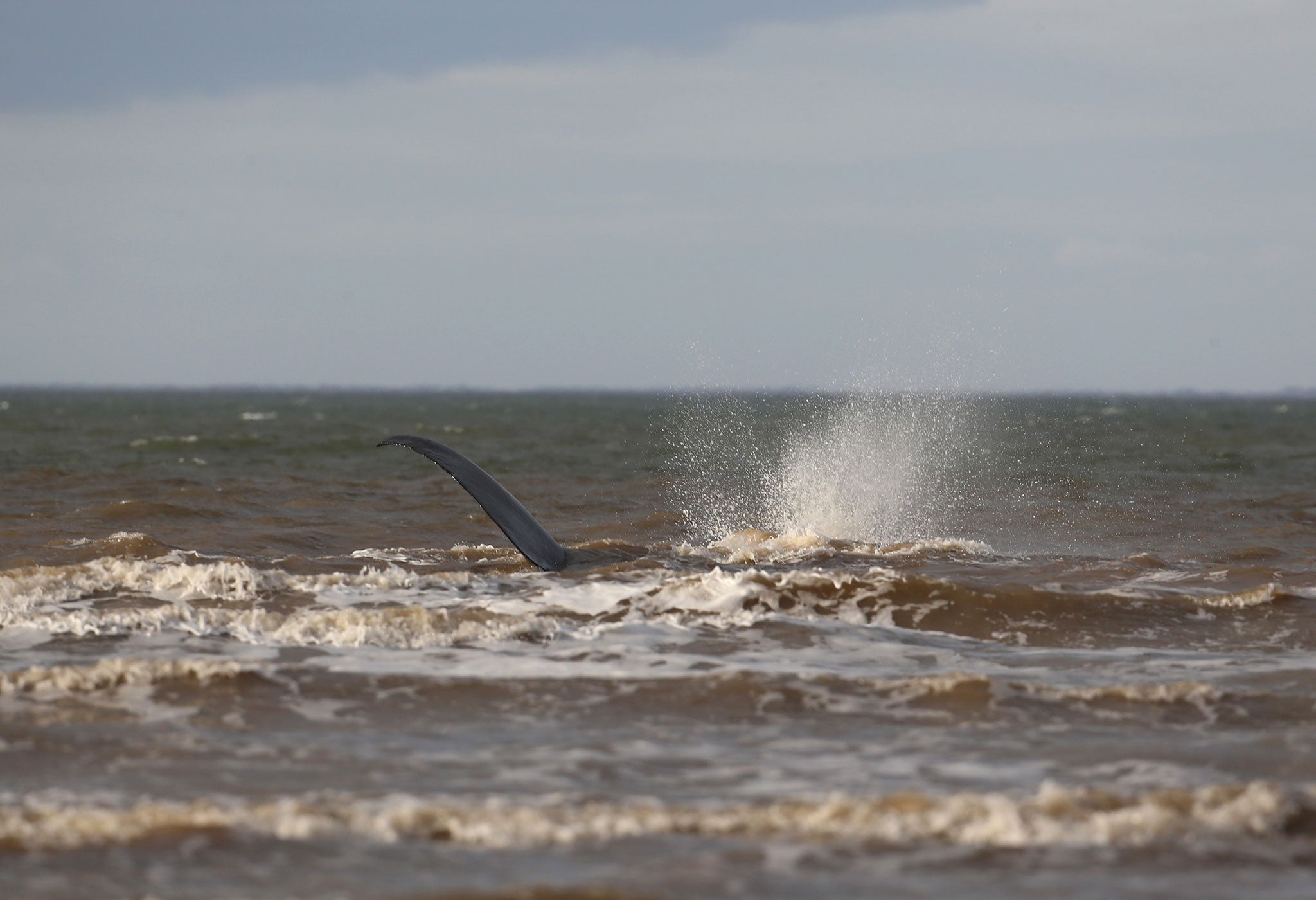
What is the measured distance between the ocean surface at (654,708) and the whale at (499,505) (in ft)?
1.00

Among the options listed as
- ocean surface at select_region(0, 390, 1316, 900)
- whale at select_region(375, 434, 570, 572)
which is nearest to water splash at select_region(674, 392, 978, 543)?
ocean surface at select_region(0, 390, 1316, 900)

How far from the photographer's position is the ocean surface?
520cm

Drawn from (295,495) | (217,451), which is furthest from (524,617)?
(217,451)

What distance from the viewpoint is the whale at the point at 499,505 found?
11891 mm

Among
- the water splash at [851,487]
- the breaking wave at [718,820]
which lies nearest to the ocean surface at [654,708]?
the breaking wave at [718,820]

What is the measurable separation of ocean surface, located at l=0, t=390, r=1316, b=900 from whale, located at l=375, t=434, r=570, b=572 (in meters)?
0.30

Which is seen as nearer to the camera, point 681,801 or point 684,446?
point 681,801

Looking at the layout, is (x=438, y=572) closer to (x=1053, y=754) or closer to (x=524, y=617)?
(x=524, y=617)

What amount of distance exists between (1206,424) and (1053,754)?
66372 mm

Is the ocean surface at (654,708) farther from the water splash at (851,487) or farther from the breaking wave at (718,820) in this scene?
the water splash at (851,487)

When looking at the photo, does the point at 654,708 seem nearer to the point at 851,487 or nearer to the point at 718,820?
the point at 718,820

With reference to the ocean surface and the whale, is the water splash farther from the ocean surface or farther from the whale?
the whale

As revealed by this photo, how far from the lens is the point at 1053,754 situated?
6734 mm

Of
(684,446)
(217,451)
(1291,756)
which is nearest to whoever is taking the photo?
(1291,756)
